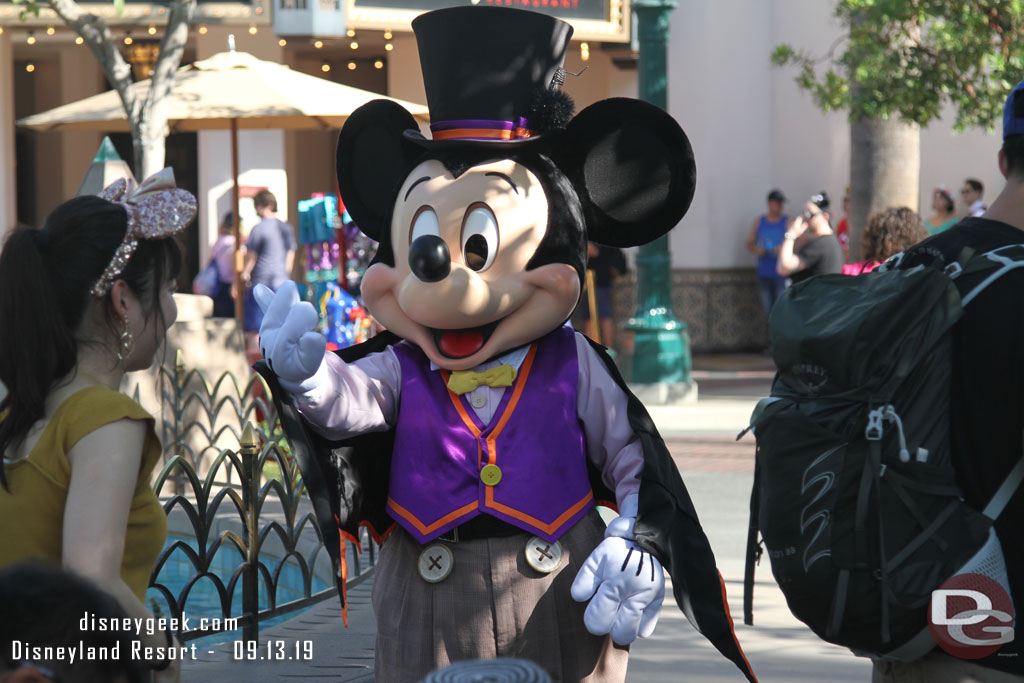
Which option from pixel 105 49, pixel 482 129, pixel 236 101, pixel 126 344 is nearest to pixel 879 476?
pixel 482 129

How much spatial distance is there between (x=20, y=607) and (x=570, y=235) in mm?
2005

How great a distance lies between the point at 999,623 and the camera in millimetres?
2455

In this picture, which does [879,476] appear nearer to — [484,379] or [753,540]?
[753,540]

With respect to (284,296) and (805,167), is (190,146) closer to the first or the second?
(805,167)

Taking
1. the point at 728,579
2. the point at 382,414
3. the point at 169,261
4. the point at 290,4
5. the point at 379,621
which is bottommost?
the point at 728,579

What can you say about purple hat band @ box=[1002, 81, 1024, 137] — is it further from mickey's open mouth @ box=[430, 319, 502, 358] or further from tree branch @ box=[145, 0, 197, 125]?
tree branch @ box=[145, 0, 197, 125]

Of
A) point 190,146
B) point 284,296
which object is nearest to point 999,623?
point 284,296

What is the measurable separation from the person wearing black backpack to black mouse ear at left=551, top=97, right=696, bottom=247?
1069mm

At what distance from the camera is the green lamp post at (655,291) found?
1136 centimetres

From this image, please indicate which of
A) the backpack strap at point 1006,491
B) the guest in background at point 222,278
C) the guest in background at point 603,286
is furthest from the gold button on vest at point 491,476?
the guest in background at point 603,286

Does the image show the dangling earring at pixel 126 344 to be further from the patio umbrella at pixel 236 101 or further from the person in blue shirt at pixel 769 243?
the person in blue shirt at pixel 769 243

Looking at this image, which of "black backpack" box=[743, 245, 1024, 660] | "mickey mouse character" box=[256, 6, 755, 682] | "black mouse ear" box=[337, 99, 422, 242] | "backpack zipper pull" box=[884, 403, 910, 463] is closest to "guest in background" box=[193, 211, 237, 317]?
"black mouse ear" box=[337, 99, 422, 242]

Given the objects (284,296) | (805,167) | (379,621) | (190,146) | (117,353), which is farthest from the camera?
(190,146)

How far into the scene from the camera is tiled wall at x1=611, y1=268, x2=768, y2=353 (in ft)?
54.4
